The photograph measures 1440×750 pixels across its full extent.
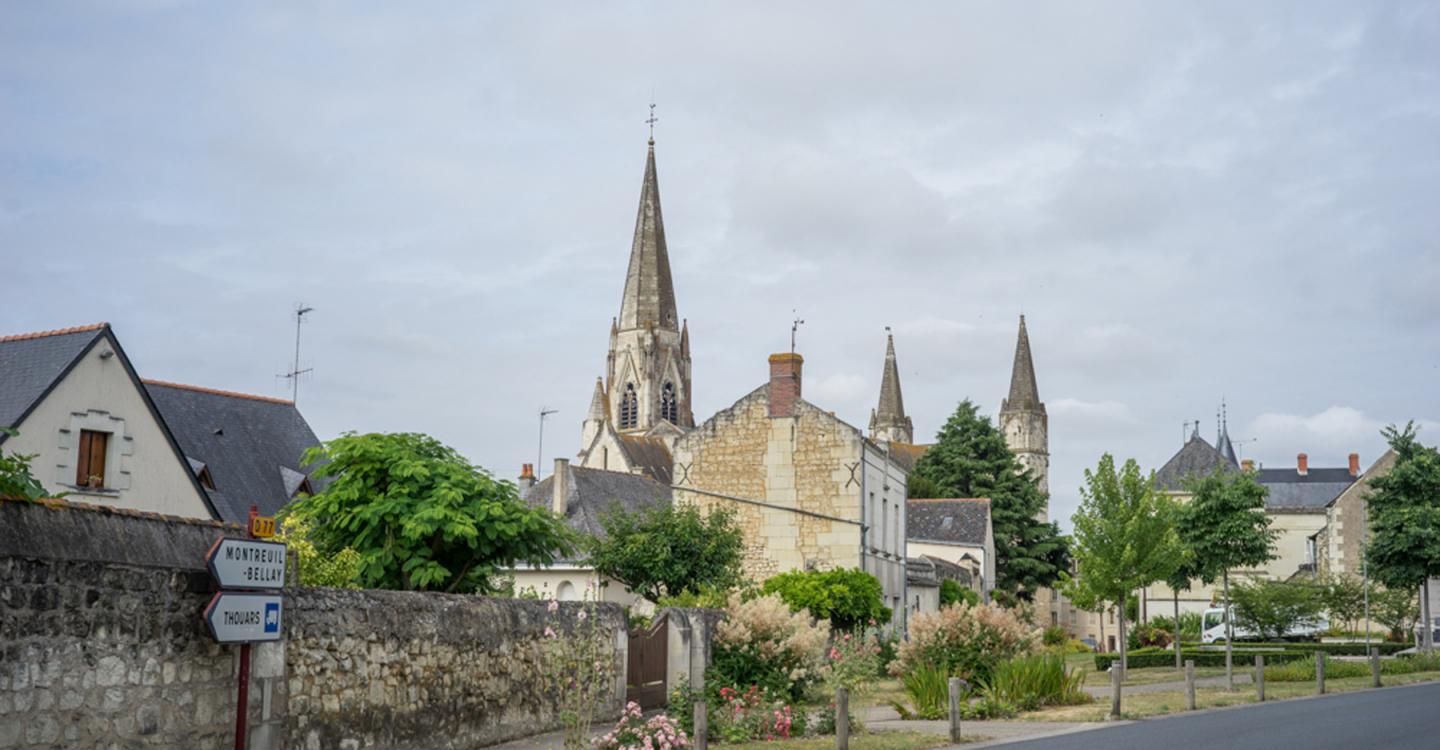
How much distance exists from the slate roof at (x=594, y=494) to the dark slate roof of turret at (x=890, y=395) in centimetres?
6568

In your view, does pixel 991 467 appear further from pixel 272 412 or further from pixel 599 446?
pixel 599 446

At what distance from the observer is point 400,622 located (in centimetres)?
1203

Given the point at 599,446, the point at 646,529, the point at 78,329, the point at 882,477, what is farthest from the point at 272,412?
the point at 599,446

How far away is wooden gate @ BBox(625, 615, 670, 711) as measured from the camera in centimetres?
1723

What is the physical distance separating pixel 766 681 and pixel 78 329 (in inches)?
689

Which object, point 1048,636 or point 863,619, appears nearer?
point 863,619

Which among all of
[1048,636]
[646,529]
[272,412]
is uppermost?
[272,412]

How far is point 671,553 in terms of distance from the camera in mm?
28031

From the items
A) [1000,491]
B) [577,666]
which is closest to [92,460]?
[577,666]

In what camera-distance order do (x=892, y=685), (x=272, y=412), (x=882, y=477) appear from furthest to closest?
(x=272, y=412), (x=882, y=477), (x=892, y=685)

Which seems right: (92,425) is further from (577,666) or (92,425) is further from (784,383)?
(577,666)

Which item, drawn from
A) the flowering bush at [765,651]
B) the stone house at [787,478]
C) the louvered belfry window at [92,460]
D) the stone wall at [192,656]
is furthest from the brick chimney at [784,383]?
the stone wall at [192,656]

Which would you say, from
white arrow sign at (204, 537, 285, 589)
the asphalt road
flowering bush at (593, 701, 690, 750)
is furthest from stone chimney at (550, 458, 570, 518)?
white arrow sign at (204, 537, 285, 589)

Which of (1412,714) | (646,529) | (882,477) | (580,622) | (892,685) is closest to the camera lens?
(580,622)
